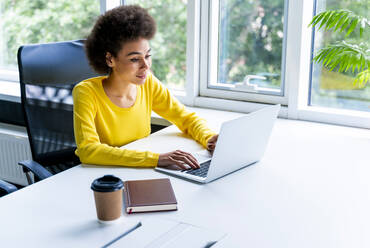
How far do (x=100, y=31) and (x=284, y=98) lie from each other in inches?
40.5

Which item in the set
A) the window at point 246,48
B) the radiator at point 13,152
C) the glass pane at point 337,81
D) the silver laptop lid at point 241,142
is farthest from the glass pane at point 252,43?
the radiator at point 13,152

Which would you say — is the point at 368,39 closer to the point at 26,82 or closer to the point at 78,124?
the point at 78,124

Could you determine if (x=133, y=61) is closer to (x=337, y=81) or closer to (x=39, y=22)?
(x=337, y=81)

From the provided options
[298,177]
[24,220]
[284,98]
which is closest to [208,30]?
[284,98]

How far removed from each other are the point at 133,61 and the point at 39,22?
172 centimetres

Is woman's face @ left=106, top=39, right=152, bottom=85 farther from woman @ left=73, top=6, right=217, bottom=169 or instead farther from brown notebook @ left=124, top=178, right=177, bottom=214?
brown notebook @ left=124, top=178, right=177, bottom=214

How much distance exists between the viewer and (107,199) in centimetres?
122

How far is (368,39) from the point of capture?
225cm

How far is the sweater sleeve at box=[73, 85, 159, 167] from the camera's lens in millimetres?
1647

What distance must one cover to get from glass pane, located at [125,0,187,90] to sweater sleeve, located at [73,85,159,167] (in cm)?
108

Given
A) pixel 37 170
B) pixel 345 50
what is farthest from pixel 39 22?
pixel 345 50

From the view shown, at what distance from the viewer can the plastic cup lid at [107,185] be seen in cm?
121

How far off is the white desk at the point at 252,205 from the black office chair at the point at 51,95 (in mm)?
472

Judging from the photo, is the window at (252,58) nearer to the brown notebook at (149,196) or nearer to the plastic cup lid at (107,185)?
the brown notebook at (149,196)
